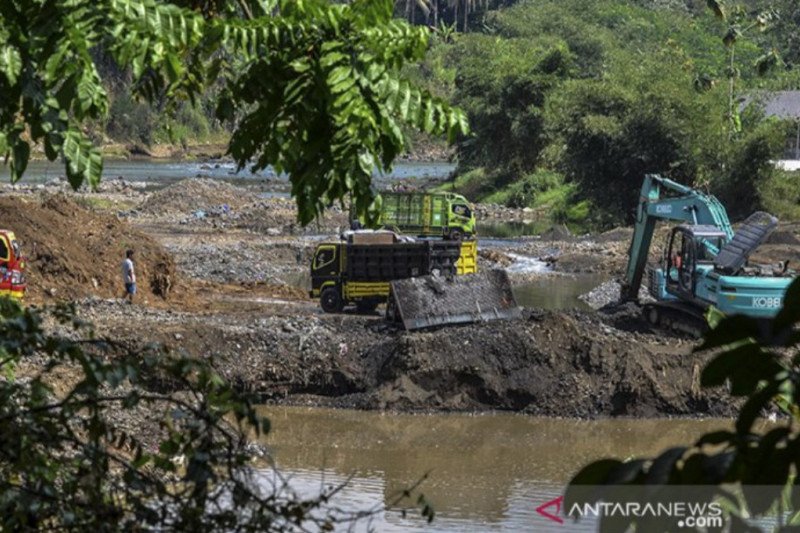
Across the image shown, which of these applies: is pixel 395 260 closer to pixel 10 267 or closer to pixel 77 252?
pixel 77 252

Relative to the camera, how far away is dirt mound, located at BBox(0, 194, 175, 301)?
29.5 meters

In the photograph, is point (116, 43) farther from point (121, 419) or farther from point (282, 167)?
point (121, 419)

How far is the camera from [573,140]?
53.5m

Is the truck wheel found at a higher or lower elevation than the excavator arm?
lower

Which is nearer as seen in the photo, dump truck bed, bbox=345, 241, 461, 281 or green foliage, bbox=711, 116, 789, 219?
dump truck bed, bbox=345, 241, 461, 281

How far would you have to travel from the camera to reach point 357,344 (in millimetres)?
23594

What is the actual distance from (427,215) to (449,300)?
51.0 feet

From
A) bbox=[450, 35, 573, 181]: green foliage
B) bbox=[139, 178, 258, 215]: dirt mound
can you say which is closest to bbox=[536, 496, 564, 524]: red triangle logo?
bbox=[139, 178, 258, 215]: dirt mound

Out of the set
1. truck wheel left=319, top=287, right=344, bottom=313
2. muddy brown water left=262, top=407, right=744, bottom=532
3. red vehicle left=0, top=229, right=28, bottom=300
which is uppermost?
red vehicle left=0, top=229, right=28, bottom=300

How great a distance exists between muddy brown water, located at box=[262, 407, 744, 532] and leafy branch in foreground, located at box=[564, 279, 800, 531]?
12.6 meters

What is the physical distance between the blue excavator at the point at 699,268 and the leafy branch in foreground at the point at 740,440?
20.7 m

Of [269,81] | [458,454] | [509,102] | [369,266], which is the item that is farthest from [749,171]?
[269,81]
